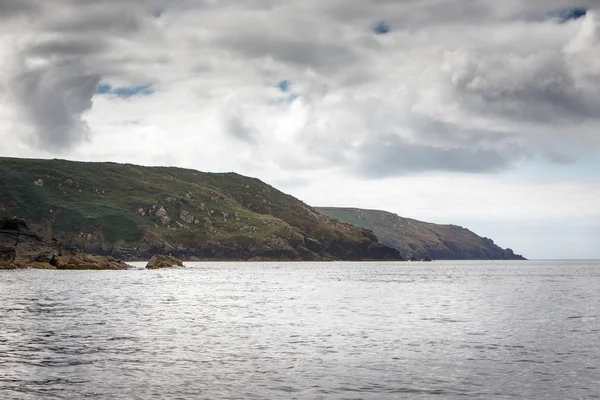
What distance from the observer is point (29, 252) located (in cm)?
16975

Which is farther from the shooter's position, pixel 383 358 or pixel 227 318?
pixel 227 318

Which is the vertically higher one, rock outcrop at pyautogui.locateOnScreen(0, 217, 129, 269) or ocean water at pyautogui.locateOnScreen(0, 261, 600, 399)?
rock outcrop at pyautogui.locateOnScreen(0, 217, 129, 269)

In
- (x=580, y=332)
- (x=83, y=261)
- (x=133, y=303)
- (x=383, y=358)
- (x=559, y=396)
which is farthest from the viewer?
(x=83, y=261)

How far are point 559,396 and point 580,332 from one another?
73.7ft

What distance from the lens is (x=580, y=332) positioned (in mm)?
43344

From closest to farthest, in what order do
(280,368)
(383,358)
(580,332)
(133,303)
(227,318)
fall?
(280,368) → (383,358) → (580,332) → (227,318) → (133,303)

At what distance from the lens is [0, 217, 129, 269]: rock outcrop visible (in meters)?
163

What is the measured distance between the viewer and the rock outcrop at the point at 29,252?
536 feet

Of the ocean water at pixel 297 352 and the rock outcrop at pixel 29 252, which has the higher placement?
the rock outcrop at pixel 29 252

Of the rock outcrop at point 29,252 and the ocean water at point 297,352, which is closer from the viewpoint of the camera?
the ocean water at point 297,352

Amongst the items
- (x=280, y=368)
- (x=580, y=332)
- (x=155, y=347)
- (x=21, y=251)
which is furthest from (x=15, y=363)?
(x=21, y=251)

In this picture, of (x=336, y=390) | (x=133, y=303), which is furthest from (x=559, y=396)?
(x=133, y=303)

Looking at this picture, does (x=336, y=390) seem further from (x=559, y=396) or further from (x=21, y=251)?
(x=21, y=251)

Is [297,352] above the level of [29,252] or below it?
below
